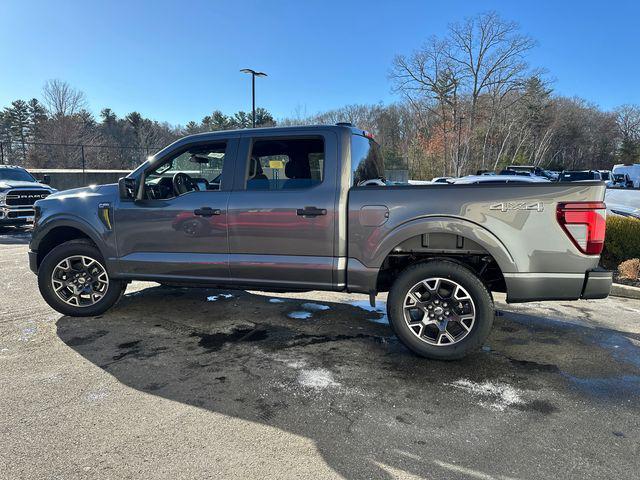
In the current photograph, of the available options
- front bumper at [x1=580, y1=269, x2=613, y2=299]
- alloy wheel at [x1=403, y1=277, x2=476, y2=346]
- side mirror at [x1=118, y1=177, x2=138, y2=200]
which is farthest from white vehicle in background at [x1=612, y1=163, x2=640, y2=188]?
side mirror at [x1=118, y1=177, x2=138, y2=200]

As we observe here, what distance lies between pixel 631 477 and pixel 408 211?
7.39 feet

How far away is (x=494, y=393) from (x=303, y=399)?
1.45 m

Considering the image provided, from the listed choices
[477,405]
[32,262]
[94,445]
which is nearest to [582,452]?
[477,405]

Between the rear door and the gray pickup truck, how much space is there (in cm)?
1

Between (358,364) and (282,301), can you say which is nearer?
(358,364)

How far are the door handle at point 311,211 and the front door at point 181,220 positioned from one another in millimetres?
798

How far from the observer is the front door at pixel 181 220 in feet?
14.0

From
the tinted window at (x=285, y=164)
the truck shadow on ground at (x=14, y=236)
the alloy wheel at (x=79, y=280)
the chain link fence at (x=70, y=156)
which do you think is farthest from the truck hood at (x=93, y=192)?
the chain link fence at (x=70, y=156)

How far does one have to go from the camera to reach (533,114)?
4812 centimetres

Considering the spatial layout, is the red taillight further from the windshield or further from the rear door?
the windshield

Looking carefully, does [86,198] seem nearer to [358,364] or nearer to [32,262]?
[32,262]

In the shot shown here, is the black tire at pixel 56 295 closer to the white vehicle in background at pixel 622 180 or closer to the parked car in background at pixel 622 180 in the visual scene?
the white vehicle in background at pixel 622 180

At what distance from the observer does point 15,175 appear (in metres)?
13.3

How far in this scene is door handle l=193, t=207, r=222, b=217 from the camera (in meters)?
4.21
